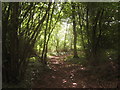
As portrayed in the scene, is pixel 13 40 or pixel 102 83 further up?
pixel 13 40

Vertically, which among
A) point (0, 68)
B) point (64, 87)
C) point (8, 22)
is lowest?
point (64, 87)

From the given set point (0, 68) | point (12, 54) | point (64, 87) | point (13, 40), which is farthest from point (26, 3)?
point (64, 87)

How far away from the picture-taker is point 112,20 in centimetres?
755

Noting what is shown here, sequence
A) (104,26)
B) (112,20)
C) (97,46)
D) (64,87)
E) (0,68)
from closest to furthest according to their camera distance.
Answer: (0,68)
(64,87)
(112,20)
(104,26)
(97,46)

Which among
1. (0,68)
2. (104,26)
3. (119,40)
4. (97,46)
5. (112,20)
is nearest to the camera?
(0,68)

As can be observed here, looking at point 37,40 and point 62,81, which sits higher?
point 37,40

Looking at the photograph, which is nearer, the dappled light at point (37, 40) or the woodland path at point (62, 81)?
the dappled light at point (37, 40)

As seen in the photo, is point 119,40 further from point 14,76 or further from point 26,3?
point 14,76

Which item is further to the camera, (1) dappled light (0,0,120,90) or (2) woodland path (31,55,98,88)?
(2) woodland path (31,55,98,88)

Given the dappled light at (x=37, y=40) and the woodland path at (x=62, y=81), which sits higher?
the dappled light at (x=37, y=40)

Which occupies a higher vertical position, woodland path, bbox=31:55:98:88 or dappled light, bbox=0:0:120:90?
dappled light, bbox=0:0:120:90

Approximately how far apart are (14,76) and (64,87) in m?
2.20

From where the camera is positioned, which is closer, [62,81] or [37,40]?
[62,81]

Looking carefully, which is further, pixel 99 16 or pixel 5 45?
pixel 99 16
